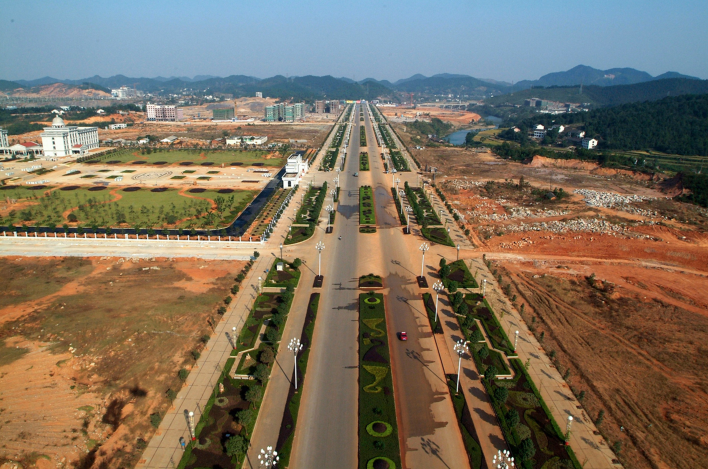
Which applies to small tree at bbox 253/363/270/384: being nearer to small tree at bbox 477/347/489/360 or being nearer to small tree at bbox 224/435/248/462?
small tree at bbox 224/435/248/462

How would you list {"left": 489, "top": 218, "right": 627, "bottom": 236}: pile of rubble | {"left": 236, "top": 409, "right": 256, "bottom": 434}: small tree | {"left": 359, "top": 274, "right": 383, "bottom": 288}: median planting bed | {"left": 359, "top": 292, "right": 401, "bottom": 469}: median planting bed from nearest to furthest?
{"left": 359, "top": 292, "right": 401, "bottom": 469}: median planting bed
{"left": 236, "top": 409, "right": 256, "bottom": 434}: small tree
{"left": 359, "top": 274, "right": 383, "bottom": 288}: median planting bed
{"left": 489, "top": 218, "right": 627, "bottom": 236}: pile of rubble

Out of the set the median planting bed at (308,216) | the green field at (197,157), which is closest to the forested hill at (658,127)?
the green field at (197,157)

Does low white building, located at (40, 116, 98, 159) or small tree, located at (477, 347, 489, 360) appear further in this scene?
low white building, located at (40, 116, 98, 159)

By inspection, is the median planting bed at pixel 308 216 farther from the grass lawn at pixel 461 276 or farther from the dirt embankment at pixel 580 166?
the dirt embankment at pixel 580 166

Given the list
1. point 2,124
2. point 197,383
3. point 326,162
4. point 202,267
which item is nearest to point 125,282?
point 202,267

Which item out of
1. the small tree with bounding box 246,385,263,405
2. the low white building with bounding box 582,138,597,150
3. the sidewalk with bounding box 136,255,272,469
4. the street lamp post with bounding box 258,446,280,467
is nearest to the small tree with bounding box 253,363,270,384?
the small tree with bounding box 246,385,263,405

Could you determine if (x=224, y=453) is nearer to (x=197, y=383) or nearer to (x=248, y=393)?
(x=248, y=393)
